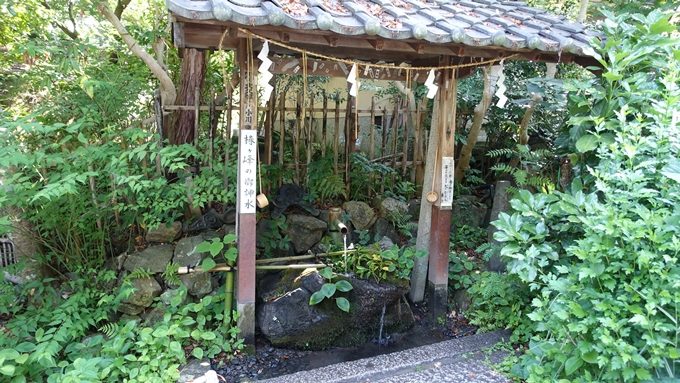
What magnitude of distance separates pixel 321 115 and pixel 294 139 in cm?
90

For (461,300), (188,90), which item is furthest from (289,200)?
(461,300)

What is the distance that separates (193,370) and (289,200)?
2.73 meters

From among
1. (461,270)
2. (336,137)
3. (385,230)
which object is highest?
(336,137)

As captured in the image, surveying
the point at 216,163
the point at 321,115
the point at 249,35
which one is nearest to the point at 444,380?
the point at 249,35

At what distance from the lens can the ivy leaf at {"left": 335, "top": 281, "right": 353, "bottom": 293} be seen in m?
4.90

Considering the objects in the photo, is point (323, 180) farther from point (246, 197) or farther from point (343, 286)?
point (246, 197)

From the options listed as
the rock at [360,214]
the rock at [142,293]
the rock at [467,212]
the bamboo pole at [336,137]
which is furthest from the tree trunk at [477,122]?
the rock at [142,293]

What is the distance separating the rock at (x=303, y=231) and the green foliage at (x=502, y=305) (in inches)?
92.2

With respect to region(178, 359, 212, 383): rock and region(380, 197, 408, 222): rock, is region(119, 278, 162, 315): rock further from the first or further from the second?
region(380, 197, 408, 222): rock

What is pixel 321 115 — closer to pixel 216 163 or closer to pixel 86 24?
pixel 216 163

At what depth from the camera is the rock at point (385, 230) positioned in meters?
6.78

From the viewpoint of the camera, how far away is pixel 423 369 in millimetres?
3703

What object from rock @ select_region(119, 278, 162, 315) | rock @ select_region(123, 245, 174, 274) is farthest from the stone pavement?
rock @ select_region(123, 245, 174, 274)

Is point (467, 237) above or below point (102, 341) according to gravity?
above
